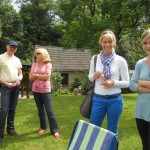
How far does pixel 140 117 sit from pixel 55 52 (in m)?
29.5

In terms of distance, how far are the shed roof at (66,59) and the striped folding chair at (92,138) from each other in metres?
28.2

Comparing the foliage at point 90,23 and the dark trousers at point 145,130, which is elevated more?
the foliage at point 90,23

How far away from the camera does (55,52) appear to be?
1292 inches

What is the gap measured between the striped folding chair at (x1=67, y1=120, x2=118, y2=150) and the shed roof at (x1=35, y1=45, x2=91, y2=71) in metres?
28.2

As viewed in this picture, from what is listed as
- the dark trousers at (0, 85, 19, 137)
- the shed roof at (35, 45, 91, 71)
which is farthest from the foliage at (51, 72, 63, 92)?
the dark trousers at (0, 85, 19, 137)

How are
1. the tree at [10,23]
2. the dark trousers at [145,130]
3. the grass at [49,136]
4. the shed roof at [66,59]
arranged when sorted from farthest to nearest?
the tree at [10,23] < the shed roof at [66,59] < the grass at [49,136] < the dark trousers at [145,130]

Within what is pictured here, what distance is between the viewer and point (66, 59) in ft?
109

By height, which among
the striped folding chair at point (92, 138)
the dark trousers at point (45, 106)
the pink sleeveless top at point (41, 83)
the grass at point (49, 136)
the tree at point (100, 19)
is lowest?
the grass at point (49, 136)

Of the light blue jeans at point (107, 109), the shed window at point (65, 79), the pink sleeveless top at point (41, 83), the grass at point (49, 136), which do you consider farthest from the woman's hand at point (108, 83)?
the shed window at point (65, 79)

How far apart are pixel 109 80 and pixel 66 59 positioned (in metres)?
29.4

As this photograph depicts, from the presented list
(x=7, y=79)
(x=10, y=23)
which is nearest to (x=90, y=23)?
(x=7, y=79)

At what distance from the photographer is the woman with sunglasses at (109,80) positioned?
13.5ft

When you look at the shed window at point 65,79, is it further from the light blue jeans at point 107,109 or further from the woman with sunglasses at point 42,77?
the light blue jeans at point 107,109

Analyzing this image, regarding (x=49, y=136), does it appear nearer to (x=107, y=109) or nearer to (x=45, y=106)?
(x=45, y=106)
